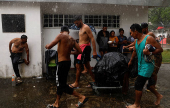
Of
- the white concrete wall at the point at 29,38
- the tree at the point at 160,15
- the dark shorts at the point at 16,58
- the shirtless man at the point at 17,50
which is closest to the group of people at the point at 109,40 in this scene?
the white concrete wall at the point at 29,38

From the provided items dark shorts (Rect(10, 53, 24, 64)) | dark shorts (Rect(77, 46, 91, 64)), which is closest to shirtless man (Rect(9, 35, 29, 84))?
dark shorts (Rect(10, 53, 24, 64))

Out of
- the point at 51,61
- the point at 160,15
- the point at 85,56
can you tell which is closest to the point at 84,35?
the point at 85,56

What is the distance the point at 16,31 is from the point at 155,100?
18.4ft

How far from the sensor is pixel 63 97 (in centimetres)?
466

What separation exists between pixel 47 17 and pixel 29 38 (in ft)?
5.34

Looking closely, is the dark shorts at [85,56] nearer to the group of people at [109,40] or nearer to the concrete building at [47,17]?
the concrete building at [47,17]

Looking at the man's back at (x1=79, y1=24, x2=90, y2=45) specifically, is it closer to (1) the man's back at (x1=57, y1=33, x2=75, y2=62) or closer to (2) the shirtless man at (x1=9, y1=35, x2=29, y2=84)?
(1) the man's back at (x1=57, y1=33, x2=75, y2=62)

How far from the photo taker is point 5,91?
536 cm

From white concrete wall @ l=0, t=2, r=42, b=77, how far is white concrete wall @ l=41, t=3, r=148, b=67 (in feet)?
3.19

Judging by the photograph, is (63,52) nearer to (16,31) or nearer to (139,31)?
(139,31)

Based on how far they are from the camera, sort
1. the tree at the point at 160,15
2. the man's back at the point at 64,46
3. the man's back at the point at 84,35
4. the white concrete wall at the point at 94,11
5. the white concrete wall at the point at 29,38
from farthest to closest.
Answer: the tree at the point at 160,15
the white concrete wall at the point at 94,11
the white concrete wall at the point at 29,38
the man's back at the point at 84,35
the man's back at the point at 64,46

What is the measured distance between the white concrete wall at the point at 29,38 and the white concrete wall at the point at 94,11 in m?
0.97

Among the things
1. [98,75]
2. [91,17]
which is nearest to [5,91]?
[98,75]

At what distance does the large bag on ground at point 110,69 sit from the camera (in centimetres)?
450
